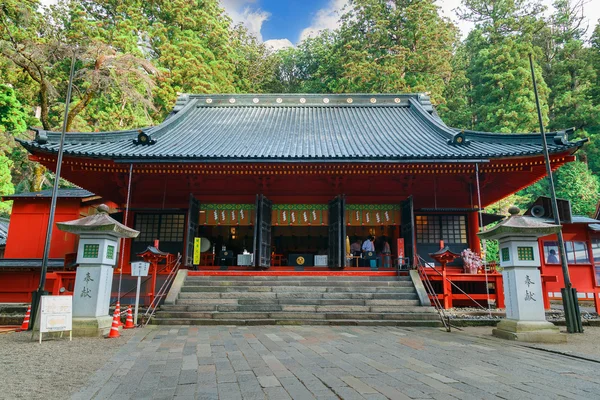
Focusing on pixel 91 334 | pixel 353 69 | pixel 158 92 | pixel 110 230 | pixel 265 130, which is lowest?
pixel 91 334

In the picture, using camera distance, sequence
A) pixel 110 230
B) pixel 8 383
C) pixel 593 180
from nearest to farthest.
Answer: pixel 8 383, pixel 110 230, pixel 593 180

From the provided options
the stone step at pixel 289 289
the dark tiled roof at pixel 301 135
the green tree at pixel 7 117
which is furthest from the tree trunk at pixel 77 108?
the stone step at pixel 289 289

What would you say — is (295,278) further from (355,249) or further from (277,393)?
(277,393)

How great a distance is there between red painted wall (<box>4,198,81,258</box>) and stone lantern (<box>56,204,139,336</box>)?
8.20 meters

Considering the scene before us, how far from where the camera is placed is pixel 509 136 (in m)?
13.2

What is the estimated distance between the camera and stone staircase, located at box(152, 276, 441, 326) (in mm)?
9477

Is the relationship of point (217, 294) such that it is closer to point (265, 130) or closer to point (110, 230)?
point (110, 230)

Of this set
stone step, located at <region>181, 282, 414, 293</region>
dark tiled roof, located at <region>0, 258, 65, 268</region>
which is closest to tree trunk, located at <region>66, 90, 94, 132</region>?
dark tiled roof, located at <region>0, 258, 65, 268</region>

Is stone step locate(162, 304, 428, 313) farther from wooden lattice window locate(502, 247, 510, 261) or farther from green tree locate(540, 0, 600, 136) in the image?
green tree locate(540, 0, 600, 136)

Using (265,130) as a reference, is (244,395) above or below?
below

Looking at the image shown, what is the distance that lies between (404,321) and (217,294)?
210 inches

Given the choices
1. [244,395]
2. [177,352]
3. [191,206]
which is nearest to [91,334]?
[177,352]

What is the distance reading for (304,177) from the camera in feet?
46.5

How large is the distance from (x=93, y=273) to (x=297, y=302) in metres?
5.23
